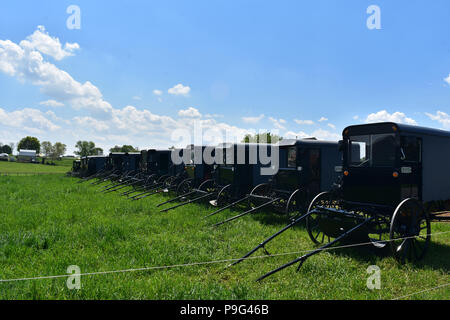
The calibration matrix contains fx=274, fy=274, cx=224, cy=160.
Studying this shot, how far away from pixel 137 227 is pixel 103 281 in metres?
3.49

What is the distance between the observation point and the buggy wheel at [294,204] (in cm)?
840

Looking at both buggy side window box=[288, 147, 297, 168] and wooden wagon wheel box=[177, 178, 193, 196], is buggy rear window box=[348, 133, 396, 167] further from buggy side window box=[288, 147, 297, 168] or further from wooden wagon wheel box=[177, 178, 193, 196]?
wooden wagon wheel box=[177, 178, 193, 196]

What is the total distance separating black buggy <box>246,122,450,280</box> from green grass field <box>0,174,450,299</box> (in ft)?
1.39

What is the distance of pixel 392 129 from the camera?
227 inches

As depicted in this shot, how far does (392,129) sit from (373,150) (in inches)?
25.1

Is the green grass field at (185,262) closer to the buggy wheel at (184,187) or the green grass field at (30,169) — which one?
the buggy wheel at (184,187)

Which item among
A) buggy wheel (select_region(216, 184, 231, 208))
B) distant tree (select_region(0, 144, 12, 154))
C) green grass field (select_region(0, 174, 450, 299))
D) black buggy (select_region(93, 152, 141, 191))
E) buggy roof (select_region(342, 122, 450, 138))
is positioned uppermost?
distant tree (select_region(0, 144, 12, 154))

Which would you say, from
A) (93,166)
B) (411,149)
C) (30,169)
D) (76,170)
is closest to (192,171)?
(411,149)

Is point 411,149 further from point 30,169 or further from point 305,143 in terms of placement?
point 30,169

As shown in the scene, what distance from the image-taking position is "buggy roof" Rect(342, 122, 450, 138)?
18.9 ft

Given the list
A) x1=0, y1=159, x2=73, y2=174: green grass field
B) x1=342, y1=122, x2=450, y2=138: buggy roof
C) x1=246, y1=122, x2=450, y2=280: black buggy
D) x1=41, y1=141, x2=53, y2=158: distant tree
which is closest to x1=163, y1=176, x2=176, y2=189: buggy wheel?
x1=246, y1=122, x2=450, y2=280: black buggy
